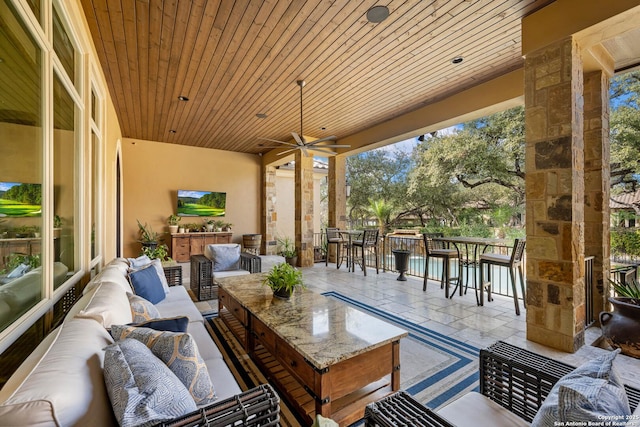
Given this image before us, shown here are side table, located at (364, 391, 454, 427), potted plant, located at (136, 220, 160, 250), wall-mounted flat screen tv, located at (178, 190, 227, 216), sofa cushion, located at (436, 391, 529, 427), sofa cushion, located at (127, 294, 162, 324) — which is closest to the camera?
side table, located at (364, 391, 454, 427)

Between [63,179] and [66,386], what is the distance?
6.16 ft

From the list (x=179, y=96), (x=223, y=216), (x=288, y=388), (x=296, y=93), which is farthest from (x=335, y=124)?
(x=288, y=388)

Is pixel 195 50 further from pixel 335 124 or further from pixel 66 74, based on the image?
pixel 335 124

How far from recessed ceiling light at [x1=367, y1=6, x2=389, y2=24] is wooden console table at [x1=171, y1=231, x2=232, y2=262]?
672 centimetres

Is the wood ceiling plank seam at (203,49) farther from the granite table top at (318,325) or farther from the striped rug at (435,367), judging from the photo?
the striped rug at (435,367)

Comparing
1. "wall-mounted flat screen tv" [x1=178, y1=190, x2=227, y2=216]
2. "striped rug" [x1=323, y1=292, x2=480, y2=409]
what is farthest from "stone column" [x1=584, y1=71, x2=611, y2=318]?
"wall-mounted flat screen tv" [x1=178, y1=190, x2=227, y2=216]

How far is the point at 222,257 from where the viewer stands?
4438 mm

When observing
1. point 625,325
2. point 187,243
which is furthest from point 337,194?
point 625,325

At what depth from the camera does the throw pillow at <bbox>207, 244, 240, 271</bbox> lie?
4.41m

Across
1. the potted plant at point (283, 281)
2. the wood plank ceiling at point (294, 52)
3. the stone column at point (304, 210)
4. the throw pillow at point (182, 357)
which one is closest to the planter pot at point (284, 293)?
the potted plant at point (283, 281)

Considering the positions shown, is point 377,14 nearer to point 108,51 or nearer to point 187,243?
point 108,51

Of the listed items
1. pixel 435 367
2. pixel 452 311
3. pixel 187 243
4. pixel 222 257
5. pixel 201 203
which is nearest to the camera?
pixel 435 367

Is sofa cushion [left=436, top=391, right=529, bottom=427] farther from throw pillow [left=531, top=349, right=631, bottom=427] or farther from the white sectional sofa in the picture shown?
the white sectional sofa

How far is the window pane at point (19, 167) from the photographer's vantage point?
133 centimetres
